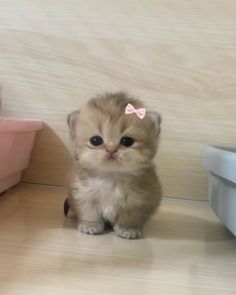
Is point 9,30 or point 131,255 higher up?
point 9,30

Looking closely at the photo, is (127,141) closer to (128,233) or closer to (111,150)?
(111,150)

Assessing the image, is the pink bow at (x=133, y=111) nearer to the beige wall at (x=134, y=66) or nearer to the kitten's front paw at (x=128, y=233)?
the kitten's front paw at (x=128, y=233)

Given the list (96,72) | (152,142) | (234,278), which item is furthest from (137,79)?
(234,278)

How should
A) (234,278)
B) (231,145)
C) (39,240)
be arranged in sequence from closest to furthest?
1. (234,278)
2. (39,240)
3. (231,145)

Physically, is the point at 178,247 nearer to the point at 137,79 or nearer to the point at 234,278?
the point at 234,278

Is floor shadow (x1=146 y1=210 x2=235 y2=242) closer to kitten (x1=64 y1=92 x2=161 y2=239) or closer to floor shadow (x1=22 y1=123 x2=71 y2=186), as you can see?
kitten (x1=64 y1=92 x2=161 y2=239)

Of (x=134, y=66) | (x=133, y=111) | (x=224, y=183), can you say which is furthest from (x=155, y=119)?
(x=134, y=66)

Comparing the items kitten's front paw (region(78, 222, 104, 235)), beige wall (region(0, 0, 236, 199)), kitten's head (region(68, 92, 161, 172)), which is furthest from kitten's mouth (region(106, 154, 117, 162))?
beige wall (region(0, 0, 236, 199))
